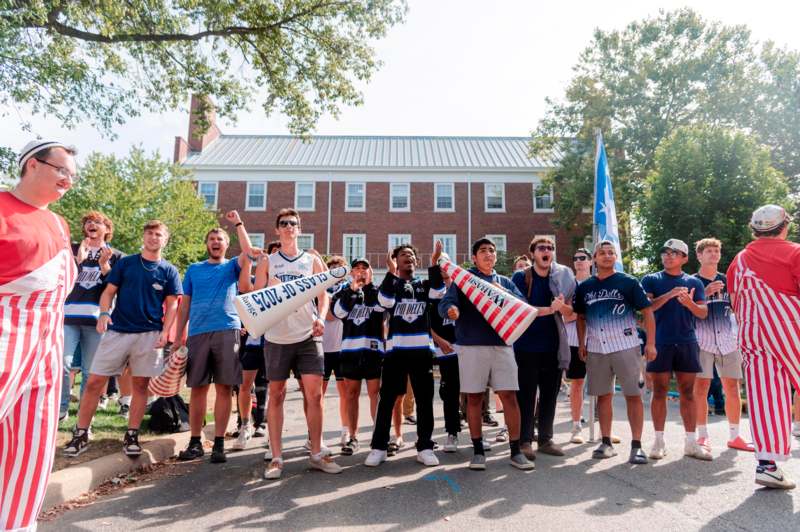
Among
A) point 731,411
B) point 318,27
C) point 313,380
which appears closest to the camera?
point 313,380

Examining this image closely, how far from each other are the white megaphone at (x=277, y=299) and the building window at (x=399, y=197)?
32959 millimetres

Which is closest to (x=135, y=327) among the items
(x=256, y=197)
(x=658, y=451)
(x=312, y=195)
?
(x=658, y=451)

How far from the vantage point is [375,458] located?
556 cm

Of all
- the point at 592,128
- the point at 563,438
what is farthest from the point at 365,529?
the point at 592,128

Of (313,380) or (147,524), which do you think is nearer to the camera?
(147,524)

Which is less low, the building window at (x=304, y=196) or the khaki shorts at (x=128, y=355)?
the building window at (x=304, y=196)

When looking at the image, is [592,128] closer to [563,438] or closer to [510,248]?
[510,248]

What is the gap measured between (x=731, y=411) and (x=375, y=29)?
11810 millimetres

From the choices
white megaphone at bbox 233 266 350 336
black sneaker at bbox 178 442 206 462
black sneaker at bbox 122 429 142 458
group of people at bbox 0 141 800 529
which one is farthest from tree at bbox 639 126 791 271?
black sneaker at bbox 122 429 142 458

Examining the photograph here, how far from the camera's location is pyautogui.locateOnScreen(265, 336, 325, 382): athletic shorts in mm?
5297

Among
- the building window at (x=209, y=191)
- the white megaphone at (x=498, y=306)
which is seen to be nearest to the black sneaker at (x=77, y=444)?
the white megaphone at (x=498, y=306)

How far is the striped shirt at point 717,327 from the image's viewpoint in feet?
22.0

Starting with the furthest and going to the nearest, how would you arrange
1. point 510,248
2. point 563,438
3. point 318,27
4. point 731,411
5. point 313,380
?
point 510,248
point 318,27
point 563,438
point 731,411
point 313,380

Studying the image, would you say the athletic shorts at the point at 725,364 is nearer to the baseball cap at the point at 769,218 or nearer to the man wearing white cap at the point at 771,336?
the man wearing white cap at the point at 771,336
